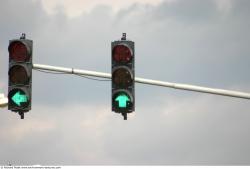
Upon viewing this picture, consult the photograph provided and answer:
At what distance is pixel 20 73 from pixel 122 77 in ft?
7.22

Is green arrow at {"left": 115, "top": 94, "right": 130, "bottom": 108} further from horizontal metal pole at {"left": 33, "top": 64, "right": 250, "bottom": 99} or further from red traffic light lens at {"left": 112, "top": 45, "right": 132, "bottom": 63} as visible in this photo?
red traffic light lens at {"left": 112, "top": 45, "right": 132, "bottom": 63}

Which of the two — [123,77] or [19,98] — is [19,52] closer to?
[19,98]

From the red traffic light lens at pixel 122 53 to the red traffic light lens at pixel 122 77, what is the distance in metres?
0.20

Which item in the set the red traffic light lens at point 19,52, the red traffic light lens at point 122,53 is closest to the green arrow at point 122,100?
the red traffic light lens at point 122,53

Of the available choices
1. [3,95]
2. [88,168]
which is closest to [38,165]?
[88,168]

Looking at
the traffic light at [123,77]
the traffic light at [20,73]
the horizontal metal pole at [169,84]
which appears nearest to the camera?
the horizontal metal pole at [169,84]

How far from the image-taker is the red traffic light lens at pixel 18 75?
42.8ft

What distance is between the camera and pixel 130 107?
12.5 metres

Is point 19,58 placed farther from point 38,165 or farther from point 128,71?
point 38,165

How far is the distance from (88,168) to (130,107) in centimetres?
862

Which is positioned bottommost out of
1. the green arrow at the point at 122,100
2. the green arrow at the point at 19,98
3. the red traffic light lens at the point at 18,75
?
the green arrow at the point at 122,100

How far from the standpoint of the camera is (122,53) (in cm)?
1255

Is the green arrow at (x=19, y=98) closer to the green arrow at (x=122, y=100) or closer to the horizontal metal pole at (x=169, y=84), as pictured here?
the horizontal metal pole at (x=169, y=84)

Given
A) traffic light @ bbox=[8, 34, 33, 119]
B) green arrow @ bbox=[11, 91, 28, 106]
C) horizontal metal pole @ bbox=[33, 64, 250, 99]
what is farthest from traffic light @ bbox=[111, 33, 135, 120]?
green arrow @ bbox=[11, 91, 28, 106]
